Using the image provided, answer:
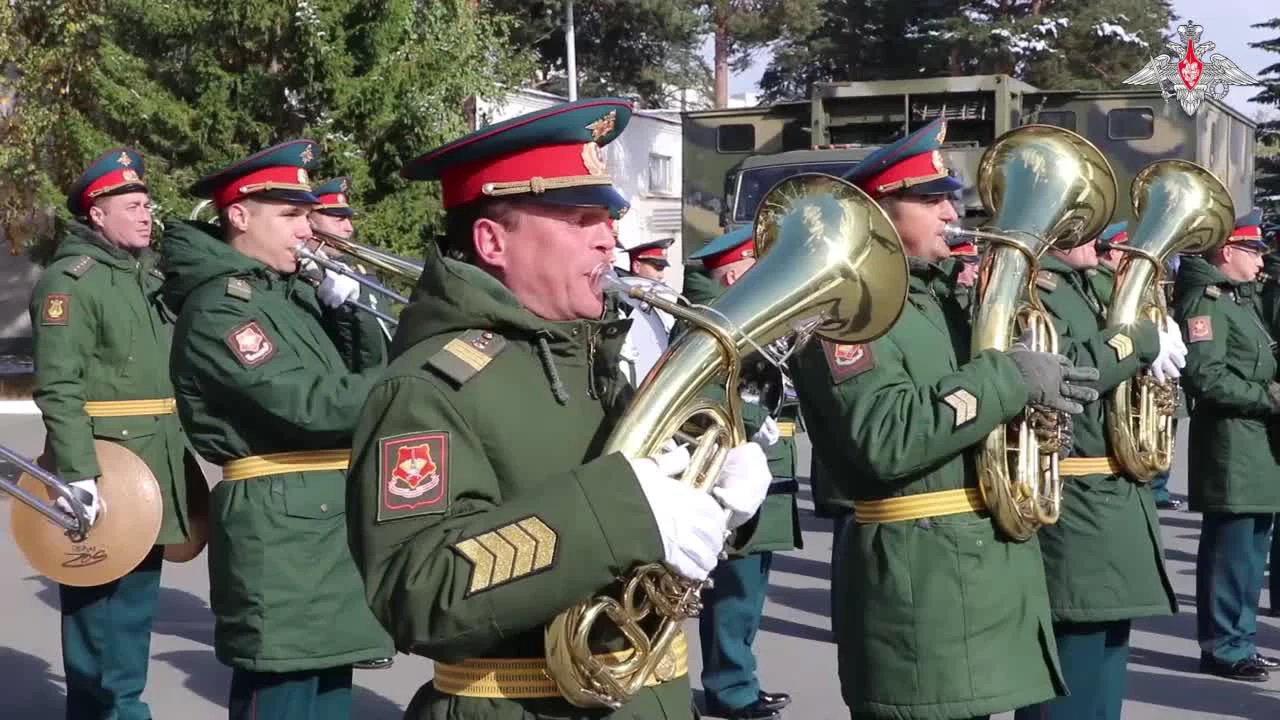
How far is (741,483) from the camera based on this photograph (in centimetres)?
253

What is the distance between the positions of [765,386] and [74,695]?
140 inches

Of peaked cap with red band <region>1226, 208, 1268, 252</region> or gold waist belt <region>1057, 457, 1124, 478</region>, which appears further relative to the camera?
peaked cap with red band <region>1226, 208, 1268, 252</region>

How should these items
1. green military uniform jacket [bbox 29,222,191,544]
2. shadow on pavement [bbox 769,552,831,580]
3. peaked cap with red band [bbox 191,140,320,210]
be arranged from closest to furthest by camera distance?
1. peaked cap with red band [bbox 191,140,320,210]
2. green military uniform jacket [bbox 29,222,191,544]
3. shadow on pavement [bbox 769,552,831,580]

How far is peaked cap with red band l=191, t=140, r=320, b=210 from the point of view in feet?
15.6

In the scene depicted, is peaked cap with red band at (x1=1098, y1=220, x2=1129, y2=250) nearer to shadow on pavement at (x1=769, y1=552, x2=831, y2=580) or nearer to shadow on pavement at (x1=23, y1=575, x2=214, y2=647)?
shadow on pavement at (x1=769, y1=552, x2=831, y2=580)

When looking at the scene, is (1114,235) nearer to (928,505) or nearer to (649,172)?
(928,505)

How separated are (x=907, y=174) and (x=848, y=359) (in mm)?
545

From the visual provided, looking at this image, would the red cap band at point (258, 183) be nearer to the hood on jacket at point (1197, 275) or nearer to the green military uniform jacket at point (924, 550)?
the green military uniform jacket at point (924, 550)

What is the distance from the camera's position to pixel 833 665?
24.1ft

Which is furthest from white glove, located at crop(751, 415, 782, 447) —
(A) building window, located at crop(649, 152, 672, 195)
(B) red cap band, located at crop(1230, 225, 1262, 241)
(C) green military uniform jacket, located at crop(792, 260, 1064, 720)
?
(A) building window, located at crop(649, 152, 672, 195)

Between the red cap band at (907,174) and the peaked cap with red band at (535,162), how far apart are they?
5.07 feet

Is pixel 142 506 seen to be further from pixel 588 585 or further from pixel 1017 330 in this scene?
pixel 588 585

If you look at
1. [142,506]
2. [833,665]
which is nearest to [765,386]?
[142,506]

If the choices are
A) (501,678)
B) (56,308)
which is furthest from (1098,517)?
(56,308)
